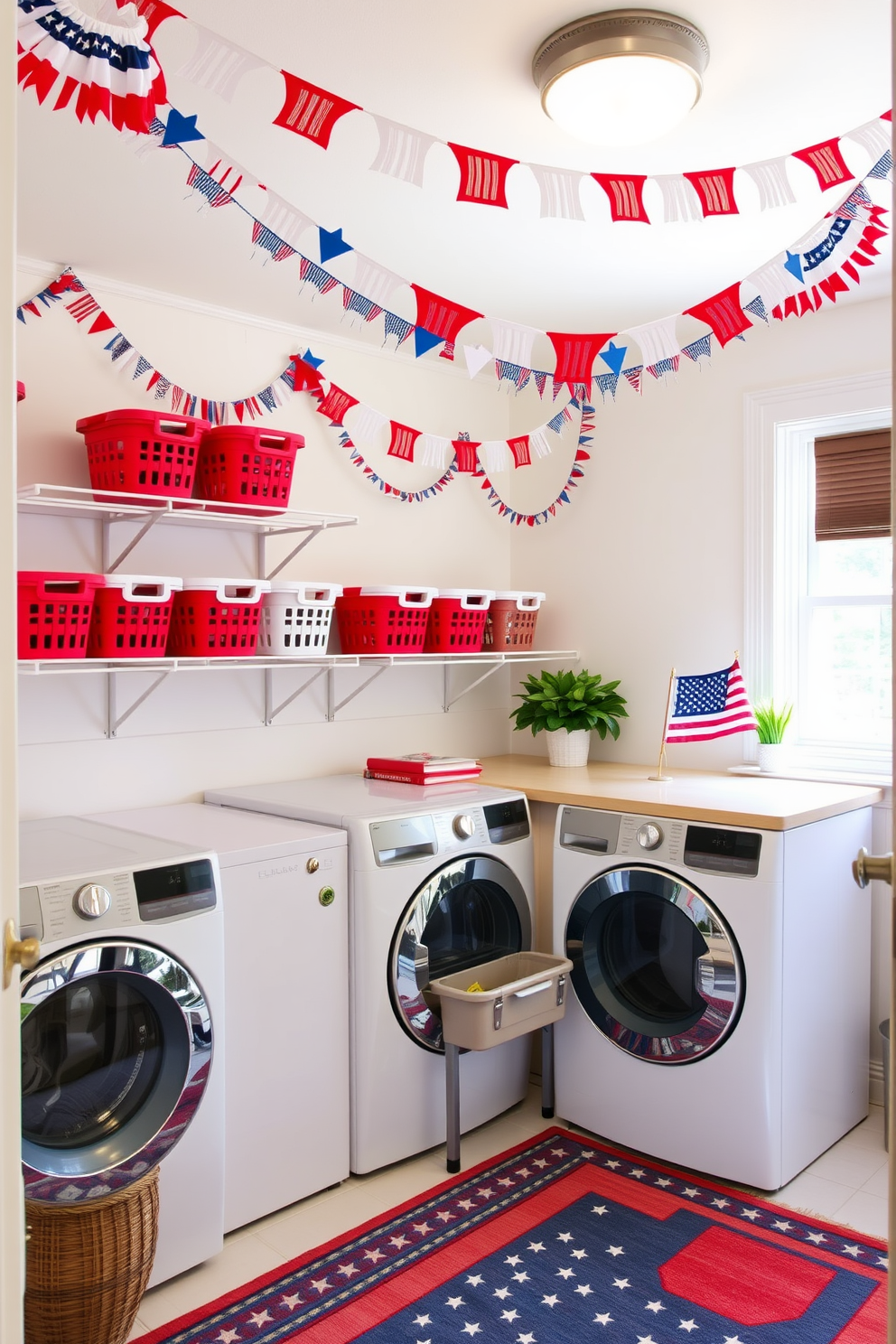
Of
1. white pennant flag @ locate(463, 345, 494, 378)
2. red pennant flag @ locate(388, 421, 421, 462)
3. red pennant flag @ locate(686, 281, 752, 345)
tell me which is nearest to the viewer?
red pennant flag @ locate(686, 281, 752, 345)

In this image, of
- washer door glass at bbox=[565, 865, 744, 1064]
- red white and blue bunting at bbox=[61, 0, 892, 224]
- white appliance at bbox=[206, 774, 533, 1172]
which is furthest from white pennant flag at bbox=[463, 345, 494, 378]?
washer door glass at bbox=[565, 865, 744, 1064]

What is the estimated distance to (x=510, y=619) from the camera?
359 centimetres

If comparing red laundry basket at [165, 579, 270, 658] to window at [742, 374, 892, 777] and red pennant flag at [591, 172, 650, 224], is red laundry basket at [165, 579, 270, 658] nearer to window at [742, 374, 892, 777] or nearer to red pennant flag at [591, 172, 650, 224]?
red pennant flag at [591, 172, 650, 224]

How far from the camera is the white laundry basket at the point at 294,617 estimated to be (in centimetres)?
281

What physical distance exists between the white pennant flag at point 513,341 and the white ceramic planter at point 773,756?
1456 millimetres

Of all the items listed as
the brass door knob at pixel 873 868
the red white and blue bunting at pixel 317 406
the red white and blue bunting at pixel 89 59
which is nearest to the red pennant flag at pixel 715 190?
the red white and blue bunting at pixel 89 59

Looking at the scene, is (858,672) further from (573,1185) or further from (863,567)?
(573,1185)

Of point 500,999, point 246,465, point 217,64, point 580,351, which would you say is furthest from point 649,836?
point 217,64

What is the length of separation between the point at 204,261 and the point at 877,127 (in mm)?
1649

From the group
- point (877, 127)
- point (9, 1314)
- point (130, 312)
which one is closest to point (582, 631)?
point (130, 312)

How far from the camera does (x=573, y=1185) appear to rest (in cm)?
255

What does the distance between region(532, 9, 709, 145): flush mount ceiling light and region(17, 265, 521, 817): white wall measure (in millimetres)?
1417

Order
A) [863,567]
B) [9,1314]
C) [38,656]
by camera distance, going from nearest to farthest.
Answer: [9,1314], [38,656], [863,567]

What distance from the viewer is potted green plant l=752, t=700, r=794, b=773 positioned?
3182 millimetres
